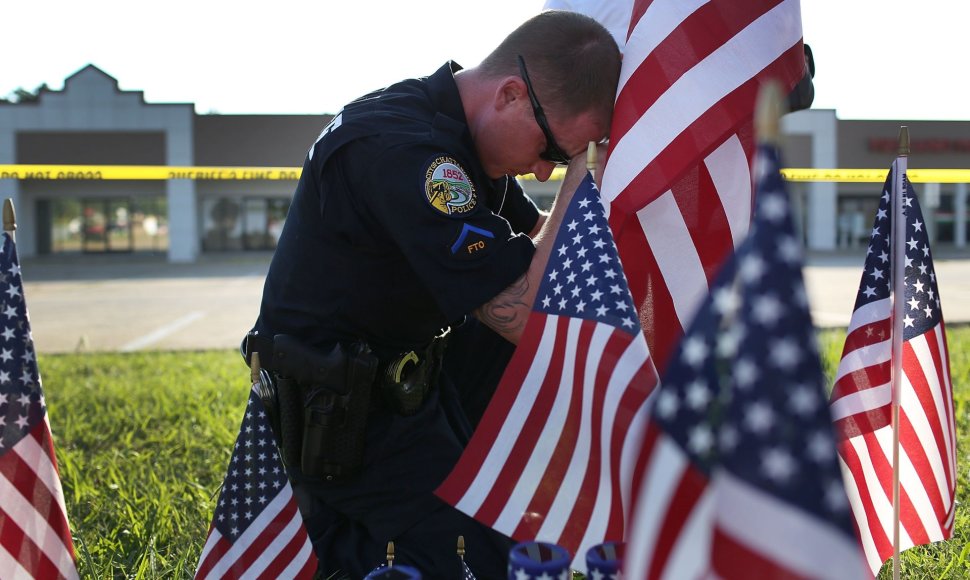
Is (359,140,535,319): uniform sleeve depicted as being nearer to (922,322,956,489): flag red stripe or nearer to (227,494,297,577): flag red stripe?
(227,494,297,577): flag red stripe

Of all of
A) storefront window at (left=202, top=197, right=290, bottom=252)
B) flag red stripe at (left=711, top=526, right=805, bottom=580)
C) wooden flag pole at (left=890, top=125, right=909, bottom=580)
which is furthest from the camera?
storefront window at (left=202, top=197, right=290, bottom=252)

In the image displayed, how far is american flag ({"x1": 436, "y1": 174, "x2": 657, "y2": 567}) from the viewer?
1.71 metres

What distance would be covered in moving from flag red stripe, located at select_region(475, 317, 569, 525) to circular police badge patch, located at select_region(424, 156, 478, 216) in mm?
478

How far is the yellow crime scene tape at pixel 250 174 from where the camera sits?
425 centimetres

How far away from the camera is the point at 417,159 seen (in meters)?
2.18

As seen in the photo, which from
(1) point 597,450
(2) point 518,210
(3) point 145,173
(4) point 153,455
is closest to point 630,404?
(1) point 597,450

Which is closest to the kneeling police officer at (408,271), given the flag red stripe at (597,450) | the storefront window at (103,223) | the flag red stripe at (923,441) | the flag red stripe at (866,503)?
the flag red stripe at (597,450)

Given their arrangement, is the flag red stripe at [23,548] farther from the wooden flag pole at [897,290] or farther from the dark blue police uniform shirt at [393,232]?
the wooden flag pole at [897,290]

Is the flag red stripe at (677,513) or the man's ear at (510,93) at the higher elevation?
the man's ear at (510,93)

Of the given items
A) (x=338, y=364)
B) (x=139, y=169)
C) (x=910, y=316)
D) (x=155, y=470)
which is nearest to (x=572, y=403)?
(x=338, y=364)

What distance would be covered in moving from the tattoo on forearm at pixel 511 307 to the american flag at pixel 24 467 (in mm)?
1228

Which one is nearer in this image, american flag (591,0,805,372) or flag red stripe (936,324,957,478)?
american flag (591,0,805,372)

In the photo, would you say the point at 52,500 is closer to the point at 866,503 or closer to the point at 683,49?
the point at 683,49

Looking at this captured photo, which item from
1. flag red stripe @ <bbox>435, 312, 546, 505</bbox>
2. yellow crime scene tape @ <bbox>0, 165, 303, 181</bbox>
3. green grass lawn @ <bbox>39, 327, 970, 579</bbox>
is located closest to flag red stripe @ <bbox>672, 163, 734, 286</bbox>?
flag red stripe @ <bbox>435, 312, 546, 505</bbox>
